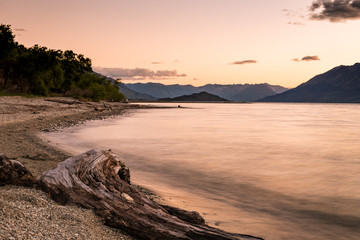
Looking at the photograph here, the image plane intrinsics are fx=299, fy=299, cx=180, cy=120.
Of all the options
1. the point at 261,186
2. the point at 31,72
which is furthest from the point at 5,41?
the point at 261,186

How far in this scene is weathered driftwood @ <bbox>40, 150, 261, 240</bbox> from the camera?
16.4ft

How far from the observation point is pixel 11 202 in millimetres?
5289

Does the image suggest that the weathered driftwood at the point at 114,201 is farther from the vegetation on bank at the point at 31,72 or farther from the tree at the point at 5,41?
the tree at the point at 5,41

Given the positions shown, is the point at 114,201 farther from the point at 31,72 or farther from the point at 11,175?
the point at 31,72

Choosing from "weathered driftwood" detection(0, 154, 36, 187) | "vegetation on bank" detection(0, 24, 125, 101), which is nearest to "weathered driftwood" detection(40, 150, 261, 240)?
"weathered driftwood" detection(0, 154, 36, 187)

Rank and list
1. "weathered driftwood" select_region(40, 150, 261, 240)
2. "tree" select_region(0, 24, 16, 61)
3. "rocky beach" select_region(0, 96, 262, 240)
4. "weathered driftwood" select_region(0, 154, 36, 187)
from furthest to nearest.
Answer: "tree" select_region(0, 24, 16, 61) < "weathered driftwood" select_region(0, 154, 36, 187) < "weathered driftwood" select_region(40, 150, 261, 240) < "rocky beach" select_region(0, 96, 262, 240)

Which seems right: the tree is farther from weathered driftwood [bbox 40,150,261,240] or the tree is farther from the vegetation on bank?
weathered driftwood [bbox 40,150,261,240]

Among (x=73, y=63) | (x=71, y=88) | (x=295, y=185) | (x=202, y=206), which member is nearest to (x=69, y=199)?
(x=202, y=206)

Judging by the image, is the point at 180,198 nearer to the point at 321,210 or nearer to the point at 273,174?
the point at 321,210

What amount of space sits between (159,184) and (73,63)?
9811cm

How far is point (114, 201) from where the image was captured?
5.60 metres

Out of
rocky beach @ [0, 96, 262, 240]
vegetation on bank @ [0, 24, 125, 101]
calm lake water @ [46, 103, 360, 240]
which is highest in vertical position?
vegetation on bank @ [0, 24, 125, 101]

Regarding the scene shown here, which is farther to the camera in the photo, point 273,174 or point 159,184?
point 273,174

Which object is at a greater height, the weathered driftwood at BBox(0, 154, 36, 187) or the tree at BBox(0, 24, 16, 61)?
the tree at BBox(0, 24, 16, 61)
